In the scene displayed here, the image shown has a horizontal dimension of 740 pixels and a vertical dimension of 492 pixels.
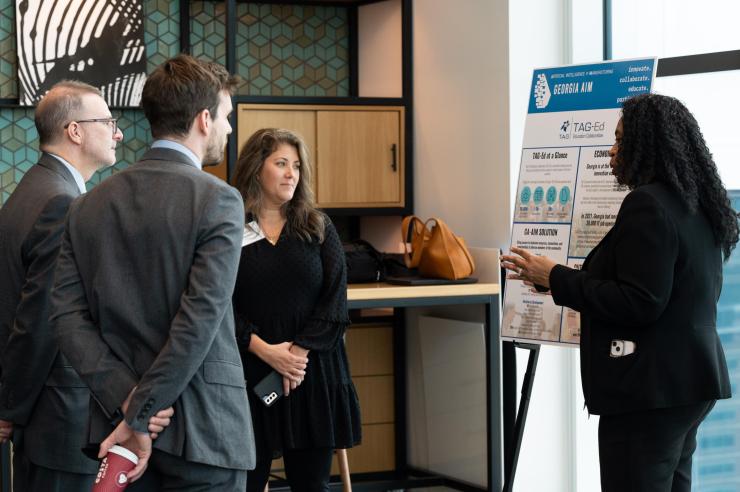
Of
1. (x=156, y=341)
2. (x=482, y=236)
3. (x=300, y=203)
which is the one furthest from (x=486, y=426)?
(x=156, y=341)

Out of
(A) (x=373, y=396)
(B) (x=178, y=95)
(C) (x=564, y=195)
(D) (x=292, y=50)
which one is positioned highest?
(D) (x=292, y=50)

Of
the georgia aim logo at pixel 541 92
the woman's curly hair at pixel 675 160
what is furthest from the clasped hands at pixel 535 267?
the georgia aim logo at pixel 541 92

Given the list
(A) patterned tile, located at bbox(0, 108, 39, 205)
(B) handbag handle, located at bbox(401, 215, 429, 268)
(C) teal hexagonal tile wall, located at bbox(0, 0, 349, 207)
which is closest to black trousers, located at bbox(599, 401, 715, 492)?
(B) handbag handle, located at bbox(401, 215, 429, 268)

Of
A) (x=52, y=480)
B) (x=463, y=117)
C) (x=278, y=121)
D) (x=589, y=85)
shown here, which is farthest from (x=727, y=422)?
(x=52, y=480)

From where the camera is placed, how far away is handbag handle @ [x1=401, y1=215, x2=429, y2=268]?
163 inches

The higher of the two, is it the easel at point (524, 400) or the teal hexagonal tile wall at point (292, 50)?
the teal hexagonal tile wall at point (292, 50)

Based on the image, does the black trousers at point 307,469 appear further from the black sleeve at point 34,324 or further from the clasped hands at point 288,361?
the black sleeve at point 34,324

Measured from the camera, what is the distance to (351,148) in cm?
460

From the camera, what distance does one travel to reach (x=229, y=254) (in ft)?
6.06

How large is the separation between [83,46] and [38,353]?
8.27ft

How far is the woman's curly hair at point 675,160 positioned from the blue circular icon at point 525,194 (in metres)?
1.05

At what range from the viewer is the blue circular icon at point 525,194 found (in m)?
3.49

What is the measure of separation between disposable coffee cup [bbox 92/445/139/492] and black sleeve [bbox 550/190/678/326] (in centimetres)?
115

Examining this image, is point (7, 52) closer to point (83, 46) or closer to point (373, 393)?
point (83, 46)
